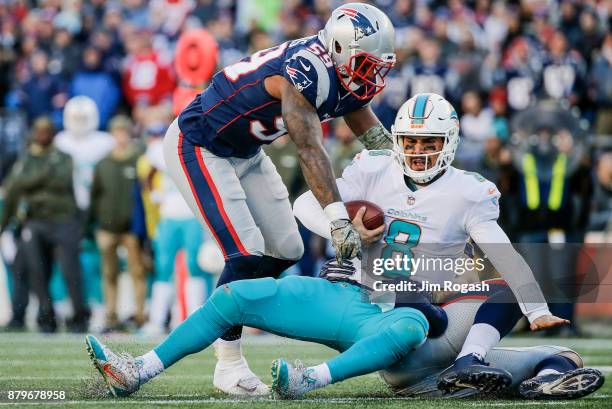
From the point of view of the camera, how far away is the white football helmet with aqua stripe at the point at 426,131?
5168 mm

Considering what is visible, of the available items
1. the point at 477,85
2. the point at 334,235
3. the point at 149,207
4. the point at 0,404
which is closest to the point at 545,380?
the point at 334,235

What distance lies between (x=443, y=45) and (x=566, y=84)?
58.0 inches

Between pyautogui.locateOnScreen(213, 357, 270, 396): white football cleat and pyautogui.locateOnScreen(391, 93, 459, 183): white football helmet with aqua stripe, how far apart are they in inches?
44.2

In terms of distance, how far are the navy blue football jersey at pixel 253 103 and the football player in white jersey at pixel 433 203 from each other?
35 centimetres

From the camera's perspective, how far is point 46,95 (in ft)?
41.1

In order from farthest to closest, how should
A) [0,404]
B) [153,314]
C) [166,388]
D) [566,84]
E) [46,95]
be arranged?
[46,95] < [566,84] < [153,314] < [166,388] < [0,404]

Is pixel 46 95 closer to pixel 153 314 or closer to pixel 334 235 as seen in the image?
pixel 153 314

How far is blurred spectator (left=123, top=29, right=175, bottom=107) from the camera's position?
40.7 feet

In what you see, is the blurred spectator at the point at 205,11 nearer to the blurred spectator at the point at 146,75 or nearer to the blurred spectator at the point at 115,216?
the blurred spectator at the point at 146,75

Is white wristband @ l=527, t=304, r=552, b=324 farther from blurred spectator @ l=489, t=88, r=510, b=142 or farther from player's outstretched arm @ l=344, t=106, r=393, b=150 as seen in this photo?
blurred spectator @ l=489, t=88, r=510, b=142

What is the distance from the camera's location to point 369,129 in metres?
5.82

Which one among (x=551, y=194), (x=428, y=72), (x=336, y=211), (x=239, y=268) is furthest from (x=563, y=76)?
(x=336, y=211)

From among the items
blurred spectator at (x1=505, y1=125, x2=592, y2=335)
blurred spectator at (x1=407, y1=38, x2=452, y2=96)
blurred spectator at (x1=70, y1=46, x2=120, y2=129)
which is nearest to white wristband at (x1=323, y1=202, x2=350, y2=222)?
blurred spectator at (x1=505, y1=125, x2=592, y2=335)

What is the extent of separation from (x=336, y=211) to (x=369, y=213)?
0.82ft
